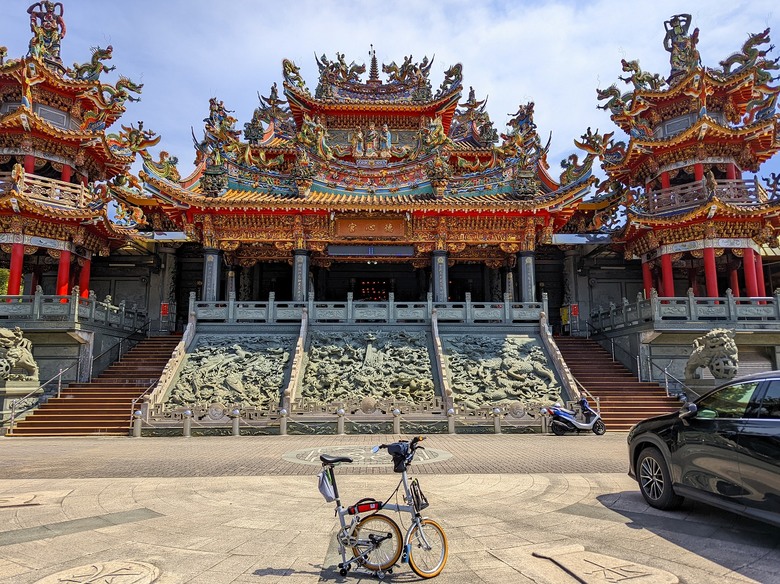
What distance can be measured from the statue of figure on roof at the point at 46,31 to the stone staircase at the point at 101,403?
40.1 feet

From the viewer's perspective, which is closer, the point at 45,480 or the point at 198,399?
the point at 45,480

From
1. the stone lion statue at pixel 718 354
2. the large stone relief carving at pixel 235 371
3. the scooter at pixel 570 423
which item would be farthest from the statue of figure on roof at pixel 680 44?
the large stone relief carving at pixel 235 371

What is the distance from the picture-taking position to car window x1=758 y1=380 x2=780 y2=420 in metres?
4.40

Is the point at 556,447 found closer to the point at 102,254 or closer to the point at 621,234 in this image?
the point at 621,234

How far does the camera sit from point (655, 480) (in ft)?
18.1

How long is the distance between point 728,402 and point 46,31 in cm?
2553

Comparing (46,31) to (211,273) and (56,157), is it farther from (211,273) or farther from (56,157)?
(211,273)

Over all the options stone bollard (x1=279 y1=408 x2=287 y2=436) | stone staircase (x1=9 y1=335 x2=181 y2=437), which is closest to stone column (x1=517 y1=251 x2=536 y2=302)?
stone bollard (x1=279 y1=408 x2=287 y2=436)

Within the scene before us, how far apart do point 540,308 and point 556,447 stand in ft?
27.1

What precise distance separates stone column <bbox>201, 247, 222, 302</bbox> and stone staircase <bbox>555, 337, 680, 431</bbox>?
1312cm

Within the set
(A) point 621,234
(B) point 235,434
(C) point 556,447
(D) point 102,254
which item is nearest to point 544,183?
(A) point 621,234

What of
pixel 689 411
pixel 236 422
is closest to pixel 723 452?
pixel 689 411

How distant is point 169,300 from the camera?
22203 mm

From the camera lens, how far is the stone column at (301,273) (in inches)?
741
